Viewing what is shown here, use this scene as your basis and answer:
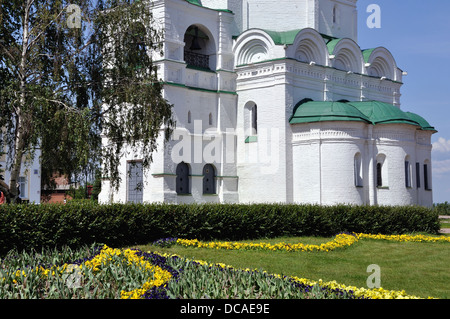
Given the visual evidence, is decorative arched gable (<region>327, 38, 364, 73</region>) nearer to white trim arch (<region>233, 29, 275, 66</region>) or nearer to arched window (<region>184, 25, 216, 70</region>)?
white trim arch (<region>233, 29, 275, 66</region>)

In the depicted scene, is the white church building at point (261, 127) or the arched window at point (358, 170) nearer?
the white church building at point (261, 127)

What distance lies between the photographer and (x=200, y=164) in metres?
25.6

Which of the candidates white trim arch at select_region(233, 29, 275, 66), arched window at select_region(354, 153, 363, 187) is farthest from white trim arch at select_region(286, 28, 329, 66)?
arched window at select_region(354, 153, 363, 187)

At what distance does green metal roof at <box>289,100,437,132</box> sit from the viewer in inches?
997

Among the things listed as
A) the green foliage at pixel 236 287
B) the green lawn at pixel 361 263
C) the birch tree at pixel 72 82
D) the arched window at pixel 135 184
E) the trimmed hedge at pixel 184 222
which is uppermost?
the birch tree at pixel 72 82

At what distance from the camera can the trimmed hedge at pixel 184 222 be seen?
14281mm

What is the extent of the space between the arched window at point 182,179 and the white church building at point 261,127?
0.05m

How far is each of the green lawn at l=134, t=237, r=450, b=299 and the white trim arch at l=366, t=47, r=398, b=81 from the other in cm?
1497

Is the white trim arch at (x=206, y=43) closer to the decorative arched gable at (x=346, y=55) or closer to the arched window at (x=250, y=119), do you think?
the arched window at (x=250, y=119)

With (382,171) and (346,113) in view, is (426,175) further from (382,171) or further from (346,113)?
(346,113)

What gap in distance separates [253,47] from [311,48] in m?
3.10

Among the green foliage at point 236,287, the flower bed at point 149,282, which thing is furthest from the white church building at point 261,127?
the green foliage at point 236,287

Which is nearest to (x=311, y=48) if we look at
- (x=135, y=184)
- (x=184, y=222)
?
(x=135, y=184)

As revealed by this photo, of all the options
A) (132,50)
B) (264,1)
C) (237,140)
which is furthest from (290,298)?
(264,1)
